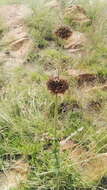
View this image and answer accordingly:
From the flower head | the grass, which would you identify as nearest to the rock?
the grass

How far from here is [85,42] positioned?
14.4ft

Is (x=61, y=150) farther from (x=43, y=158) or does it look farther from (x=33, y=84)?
(x=33, y=84)

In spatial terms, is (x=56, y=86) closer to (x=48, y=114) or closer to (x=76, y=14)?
(x=48, y=114)

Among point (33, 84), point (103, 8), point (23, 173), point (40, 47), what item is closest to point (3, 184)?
point (23, 173)

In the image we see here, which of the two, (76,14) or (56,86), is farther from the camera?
(76,14)

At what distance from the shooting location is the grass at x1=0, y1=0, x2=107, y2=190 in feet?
8.14

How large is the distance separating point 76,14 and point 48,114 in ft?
6.94

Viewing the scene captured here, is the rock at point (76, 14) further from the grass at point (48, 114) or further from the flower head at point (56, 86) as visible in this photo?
the flower head at point (56, 86)

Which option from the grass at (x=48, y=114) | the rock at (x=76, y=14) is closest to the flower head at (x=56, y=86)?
the grass at (x=48, y=114)

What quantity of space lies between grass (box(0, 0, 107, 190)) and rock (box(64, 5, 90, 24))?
0.38 metres

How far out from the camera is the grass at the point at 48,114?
2.48m

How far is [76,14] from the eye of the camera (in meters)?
4.86

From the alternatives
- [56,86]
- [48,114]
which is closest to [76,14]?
[48,114]

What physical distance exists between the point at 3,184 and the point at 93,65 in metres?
1.76
